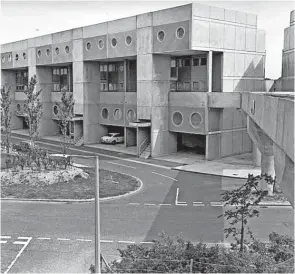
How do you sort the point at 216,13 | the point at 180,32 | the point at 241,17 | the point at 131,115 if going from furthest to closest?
the point at 131,115
the point at 241,17
the point at 216,13
the point at 180,32

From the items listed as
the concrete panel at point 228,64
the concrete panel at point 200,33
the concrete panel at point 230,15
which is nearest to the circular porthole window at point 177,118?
the concrete panel at point 228,64

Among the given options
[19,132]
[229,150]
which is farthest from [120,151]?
[19,132]

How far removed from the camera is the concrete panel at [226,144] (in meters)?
39.2

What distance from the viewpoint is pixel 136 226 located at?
20094 millimetres

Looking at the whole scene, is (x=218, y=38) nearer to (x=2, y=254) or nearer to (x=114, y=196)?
Result: (x=114, y=196)

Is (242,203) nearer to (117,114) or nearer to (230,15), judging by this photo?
(230,15)

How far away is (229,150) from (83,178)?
16.0 metres

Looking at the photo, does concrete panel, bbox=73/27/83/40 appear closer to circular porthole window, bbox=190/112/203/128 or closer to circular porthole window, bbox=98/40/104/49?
circular porthole window, bbox=98/40/104/49

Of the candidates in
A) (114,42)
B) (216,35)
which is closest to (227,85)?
(216,35)

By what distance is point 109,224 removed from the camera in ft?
67.3

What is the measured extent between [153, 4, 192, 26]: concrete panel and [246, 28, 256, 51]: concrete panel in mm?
7235

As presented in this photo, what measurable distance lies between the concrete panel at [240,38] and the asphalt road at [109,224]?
16.6 meters

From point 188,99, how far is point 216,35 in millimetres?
6173

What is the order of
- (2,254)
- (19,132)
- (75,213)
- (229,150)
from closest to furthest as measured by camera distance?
(2,254), (75,213), (229,150), (19,132)
